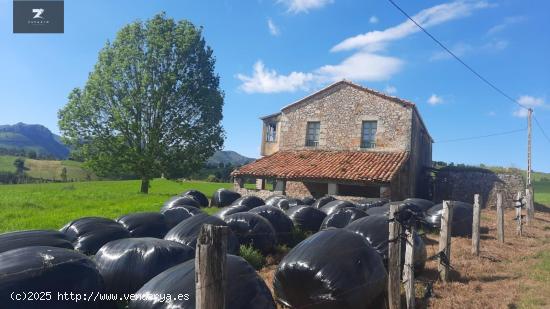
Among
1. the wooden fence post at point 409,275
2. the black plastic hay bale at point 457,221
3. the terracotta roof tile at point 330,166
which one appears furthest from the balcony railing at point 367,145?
the wooden fence post at point 409,275

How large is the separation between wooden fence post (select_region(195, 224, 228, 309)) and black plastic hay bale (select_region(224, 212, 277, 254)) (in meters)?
5.40

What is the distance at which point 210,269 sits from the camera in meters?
2.85

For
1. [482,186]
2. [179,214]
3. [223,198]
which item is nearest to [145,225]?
[179,214]

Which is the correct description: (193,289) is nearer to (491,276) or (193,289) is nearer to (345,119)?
(491,276)

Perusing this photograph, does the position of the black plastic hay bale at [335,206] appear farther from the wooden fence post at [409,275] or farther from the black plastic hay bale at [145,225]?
the wooden fence post at [409,275]

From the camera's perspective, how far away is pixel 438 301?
591cm

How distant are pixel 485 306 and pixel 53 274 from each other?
605cm

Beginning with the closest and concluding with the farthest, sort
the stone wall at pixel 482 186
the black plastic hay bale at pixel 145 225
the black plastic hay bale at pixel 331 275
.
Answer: the black plastic hay bale at pixel 331 275, the black plastic hay bale at pixel 145 225, the stone wall at pixel 482 186

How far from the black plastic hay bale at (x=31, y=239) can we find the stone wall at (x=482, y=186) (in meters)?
22.9

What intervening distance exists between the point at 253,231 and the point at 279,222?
5.45 ft

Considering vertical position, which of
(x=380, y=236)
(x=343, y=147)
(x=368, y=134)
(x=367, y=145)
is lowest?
(x=380, y=236)

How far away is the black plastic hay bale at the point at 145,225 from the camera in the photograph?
8.46 metres

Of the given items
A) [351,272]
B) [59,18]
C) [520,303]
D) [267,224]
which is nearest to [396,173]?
[267,224]

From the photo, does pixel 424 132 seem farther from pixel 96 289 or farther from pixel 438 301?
pixel 96 289
